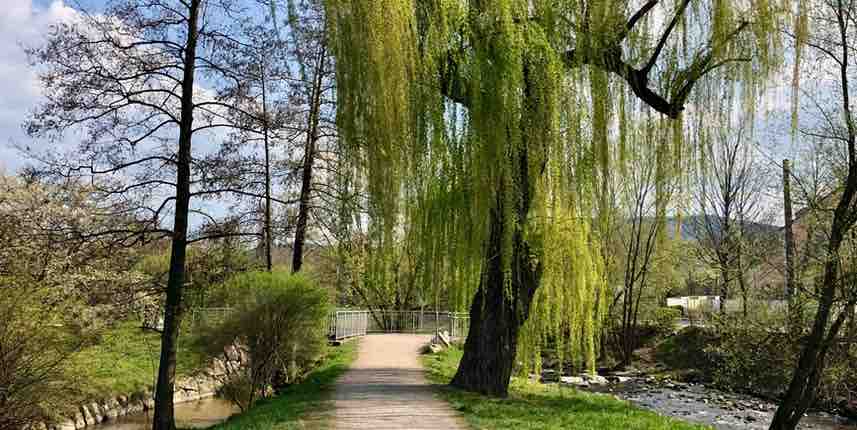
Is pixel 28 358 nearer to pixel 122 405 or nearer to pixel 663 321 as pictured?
pixel 122 405

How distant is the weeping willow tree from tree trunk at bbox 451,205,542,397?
134 centimetres

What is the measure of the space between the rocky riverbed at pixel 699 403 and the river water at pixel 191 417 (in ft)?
26.8

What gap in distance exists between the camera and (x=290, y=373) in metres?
17.3

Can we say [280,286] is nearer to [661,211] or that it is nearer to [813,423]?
[661,211]

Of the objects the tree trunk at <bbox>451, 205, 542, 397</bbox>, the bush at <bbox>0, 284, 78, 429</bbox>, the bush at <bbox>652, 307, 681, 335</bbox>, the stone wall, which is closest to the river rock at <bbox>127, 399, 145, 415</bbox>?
the stone wall

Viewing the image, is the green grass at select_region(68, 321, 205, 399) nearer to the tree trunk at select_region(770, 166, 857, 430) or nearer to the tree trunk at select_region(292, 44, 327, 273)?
the tree trunk at select_region(292, 44, 327, 273)

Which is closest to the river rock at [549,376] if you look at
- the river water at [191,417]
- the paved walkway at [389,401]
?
the paved walkway at [389,401]

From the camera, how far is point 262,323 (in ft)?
48.1

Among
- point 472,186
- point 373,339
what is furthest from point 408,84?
point 373,339

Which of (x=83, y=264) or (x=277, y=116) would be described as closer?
(x=83, y=264)

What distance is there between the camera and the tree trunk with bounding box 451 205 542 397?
10398 millimetres

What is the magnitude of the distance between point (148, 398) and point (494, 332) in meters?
10.9

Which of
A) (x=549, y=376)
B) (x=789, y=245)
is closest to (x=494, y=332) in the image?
(x=789, y=245)

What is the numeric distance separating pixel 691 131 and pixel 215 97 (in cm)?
807
